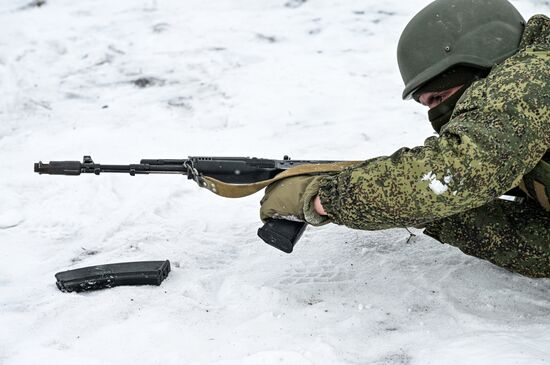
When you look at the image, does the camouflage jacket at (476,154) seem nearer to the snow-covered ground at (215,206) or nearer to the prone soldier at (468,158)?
the prone soldier at (468,158)

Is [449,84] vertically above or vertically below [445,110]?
above

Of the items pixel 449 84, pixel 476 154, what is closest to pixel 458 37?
pixel 449 84

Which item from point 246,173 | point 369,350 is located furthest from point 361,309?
point 246,173

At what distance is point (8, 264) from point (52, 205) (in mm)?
705

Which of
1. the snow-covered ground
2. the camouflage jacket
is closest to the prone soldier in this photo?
the camouflage jacket

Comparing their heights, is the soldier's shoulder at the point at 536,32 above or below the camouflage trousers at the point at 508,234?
above

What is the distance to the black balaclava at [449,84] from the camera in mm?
2855

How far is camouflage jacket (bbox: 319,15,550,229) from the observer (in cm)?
234

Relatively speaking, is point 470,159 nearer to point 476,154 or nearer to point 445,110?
point 476,154

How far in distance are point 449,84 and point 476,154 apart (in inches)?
26.0

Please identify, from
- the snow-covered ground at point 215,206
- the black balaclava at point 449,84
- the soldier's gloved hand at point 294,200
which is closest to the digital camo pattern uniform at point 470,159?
the soldier's gloved hand at point 294,200

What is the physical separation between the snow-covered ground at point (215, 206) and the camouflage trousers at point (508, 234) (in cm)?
15

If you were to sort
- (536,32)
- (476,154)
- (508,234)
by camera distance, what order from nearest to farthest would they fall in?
(476,154) → (536,32) → (508,234)

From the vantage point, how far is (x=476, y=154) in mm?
2322
